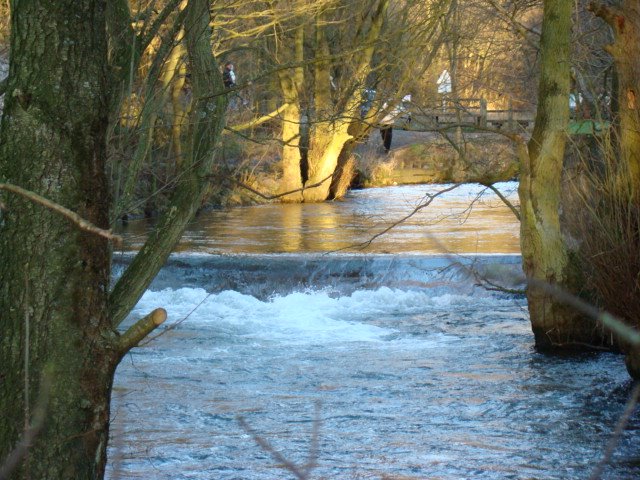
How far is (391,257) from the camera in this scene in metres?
14.8

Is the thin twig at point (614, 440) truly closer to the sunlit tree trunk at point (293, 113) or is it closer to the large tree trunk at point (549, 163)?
the large tree trunk at point (549, 163)

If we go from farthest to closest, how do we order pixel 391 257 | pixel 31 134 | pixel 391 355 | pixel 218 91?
pixel 391 257 → pixel 391 355 → pixel 218 91 → pixel 31 134

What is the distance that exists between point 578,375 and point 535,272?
3.49 ft

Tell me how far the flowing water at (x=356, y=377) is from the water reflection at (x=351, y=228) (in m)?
0.15

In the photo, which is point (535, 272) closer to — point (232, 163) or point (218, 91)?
point (218, 91)

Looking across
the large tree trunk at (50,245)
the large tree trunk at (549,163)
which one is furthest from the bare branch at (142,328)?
the large tree trunk at (549,163)

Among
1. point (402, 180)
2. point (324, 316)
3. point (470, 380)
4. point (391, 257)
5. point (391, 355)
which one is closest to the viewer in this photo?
point (470, 380)

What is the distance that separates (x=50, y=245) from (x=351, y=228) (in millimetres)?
15876

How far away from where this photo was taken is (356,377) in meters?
9.41

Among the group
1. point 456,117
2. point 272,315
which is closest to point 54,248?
point 456,117

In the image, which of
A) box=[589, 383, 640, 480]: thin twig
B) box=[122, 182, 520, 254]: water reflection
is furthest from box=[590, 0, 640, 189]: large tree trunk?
box=[589, 383, 640, 480]: thin twig

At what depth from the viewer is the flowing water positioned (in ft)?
23.0

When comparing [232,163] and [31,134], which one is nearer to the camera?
[31,134]

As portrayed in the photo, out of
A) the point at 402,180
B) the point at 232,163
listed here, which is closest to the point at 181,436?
the point at 232,163
